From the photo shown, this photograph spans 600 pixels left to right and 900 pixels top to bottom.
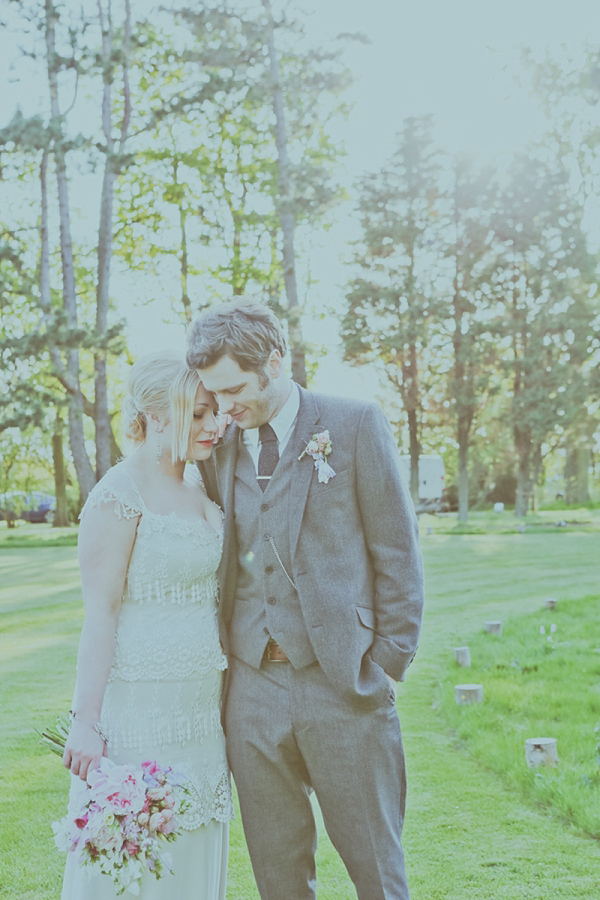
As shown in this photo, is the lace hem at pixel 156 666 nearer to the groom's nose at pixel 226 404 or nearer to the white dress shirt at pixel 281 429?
the white dress shirt at pixel 281 429

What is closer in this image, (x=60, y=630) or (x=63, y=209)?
(x=60, y=630)

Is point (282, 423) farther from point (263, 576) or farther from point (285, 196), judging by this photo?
point (285, 196)

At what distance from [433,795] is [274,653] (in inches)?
95.8

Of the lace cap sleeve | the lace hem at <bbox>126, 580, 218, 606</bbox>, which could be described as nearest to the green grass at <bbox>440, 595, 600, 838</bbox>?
the lace hem at <bbox>126, 580, 218, 606</bbox>

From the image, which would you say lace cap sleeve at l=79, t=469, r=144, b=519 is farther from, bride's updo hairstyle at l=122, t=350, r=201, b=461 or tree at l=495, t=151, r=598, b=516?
tree at l=495, t=151, r=598, b=516

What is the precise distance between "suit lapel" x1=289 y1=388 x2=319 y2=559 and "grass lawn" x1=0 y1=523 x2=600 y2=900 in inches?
75.1

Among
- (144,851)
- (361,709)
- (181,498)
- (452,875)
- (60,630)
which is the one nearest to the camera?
(144,851)

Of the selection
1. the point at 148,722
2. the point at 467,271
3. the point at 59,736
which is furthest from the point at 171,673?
the point at 467,271

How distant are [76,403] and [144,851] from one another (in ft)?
55.8

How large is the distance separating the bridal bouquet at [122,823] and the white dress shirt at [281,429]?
41.4 inches

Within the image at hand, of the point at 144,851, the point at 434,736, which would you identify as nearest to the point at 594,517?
the point at 434,736

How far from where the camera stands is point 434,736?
19.6 feet

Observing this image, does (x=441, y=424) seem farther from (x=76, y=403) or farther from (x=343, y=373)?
(x=76, y=403)

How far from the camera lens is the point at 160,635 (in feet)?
9.91
